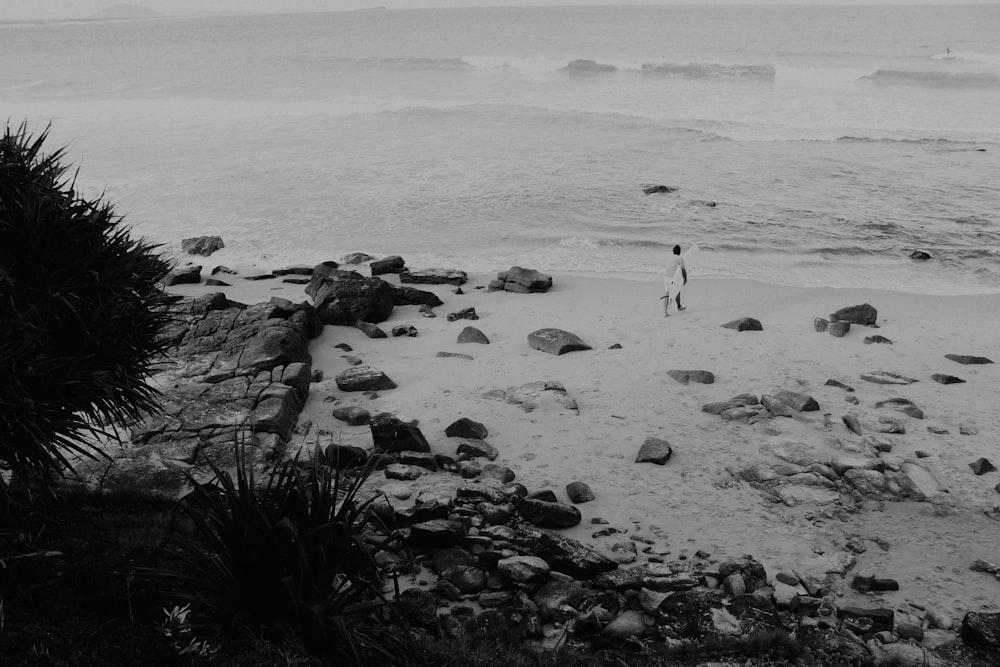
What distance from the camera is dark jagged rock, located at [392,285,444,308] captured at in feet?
47.1

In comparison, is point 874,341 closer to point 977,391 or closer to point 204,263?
point 977,391

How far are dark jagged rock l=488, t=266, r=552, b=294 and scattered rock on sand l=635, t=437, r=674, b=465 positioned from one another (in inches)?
273

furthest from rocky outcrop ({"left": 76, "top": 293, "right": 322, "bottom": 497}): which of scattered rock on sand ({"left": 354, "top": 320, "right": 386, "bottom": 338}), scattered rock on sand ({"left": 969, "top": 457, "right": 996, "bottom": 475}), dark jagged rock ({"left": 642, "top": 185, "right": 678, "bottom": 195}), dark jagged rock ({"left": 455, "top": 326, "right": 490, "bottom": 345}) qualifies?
dark jagged rock ({"left": 642, "top": 185, "right": 678, "bottom": 195})

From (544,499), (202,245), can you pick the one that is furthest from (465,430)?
(202,245)

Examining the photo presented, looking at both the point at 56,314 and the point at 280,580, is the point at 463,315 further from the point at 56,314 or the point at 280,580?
the point at 280,580

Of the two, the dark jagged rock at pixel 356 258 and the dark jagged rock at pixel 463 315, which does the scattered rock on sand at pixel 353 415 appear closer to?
the dark jagged rock at pixel 463 315

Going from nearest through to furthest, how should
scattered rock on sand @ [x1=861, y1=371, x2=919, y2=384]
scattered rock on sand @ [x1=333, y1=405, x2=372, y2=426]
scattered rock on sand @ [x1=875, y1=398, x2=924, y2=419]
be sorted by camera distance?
scattered rock on sand @ [x1=333, y1=405, x2=372, y2=426] < scattered rock on sand @ [x1=875, y1=398, x2=924, y2=419] < scattered rock on sand @ [x1=861, y1=371, x2=919, y2=384]

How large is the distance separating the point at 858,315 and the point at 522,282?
579 cm

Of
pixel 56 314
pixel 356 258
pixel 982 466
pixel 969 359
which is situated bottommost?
pixel 982 466

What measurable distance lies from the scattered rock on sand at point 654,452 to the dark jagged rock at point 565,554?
2090 mm

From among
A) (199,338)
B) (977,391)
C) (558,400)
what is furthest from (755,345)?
(199,338)

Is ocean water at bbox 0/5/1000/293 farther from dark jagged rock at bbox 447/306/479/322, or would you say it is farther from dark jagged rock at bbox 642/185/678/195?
dark jagged rock at bbox 447/306/479/322

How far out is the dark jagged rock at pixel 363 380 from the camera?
407 inches

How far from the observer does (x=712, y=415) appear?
9727 mm
